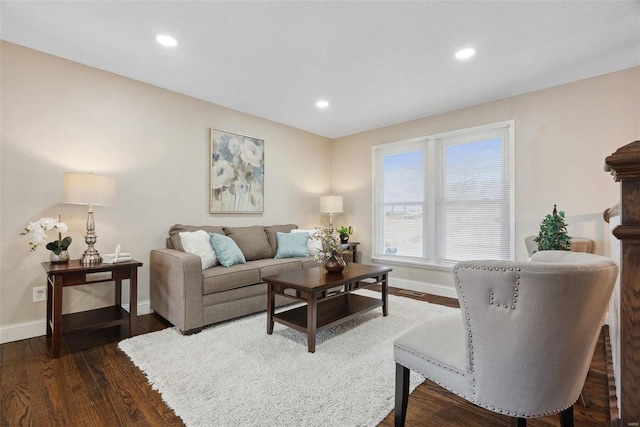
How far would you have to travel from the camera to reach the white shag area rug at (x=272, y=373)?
161 centimetres

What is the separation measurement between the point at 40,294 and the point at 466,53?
13.9 ft

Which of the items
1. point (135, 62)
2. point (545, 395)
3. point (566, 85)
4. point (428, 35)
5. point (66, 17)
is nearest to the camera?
point (545, 395)

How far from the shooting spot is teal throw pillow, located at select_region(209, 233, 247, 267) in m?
3.17

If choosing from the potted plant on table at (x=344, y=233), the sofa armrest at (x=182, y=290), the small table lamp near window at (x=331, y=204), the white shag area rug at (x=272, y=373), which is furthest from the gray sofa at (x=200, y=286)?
the small table lamp near window at (x=331, y=204)

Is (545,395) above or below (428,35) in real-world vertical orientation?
below

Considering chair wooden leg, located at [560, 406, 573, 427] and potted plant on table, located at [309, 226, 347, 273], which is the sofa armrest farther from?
chair wooden leg, located at [560, 406, 573, 427]

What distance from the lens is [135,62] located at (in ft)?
9.32

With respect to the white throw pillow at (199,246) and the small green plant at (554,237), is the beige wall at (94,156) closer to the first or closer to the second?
the white throw pillow at (199,246)

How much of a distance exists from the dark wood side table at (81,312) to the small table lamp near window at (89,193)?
0.13 metres

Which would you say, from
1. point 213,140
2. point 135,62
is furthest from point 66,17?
point 213,140

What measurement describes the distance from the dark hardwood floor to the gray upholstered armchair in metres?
0.57

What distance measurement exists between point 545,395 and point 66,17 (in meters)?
3.50

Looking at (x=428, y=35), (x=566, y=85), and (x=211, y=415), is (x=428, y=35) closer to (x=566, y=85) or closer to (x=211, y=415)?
(x=566, y=85)

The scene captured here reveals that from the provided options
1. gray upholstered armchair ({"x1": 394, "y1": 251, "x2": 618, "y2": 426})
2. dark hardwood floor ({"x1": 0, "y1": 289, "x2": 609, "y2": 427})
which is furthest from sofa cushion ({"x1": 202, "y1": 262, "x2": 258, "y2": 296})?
gray upholstered armchair ({"x1": 394, "y1": 251, "x2": 618, "y2": 426})
